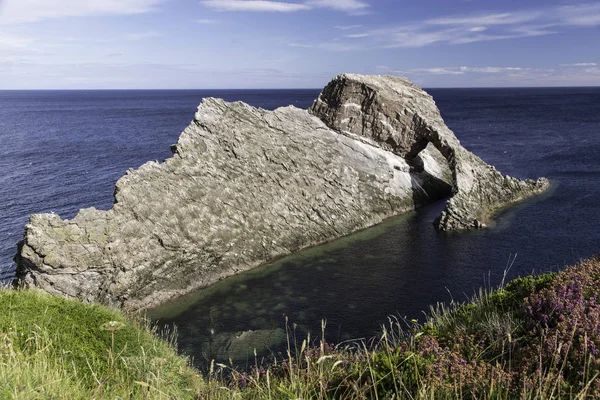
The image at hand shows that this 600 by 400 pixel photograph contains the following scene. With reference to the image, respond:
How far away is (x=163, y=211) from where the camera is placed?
31.3 metres

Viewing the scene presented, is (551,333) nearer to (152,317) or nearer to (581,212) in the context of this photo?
(152,317)

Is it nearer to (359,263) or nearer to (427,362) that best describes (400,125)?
(359,263)

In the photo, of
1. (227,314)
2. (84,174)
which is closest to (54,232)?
(227,314)

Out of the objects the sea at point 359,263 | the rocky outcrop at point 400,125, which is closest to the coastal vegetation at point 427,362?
the sea at point 359,263

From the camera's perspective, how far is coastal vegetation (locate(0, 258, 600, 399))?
24.3 ft

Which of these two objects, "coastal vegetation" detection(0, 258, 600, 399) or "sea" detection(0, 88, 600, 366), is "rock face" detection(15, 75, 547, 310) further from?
"coastal vegetation" detection(0, 258, 600, 399)

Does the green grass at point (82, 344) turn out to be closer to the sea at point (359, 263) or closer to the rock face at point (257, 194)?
the sea at point (359, 263)

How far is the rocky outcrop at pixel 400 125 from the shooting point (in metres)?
46.6

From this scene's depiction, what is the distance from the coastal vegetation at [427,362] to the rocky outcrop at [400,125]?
35.8m

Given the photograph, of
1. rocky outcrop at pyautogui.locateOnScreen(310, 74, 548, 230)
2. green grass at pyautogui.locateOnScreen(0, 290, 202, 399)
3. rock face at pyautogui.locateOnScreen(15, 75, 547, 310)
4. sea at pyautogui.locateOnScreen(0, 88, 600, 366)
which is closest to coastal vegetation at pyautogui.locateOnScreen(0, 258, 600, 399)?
green grass at pyautogui.locateOnScreen(0, 290, 202, 399)

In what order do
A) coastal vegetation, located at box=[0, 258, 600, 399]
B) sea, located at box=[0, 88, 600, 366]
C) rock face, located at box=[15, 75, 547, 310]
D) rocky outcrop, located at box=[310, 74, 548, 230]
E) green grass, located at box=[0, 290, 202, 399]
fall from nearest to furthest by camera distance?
coastal vegetation, located at box=[0, 258, 600, 399]
green grass, located at box=[0, 290, 202, 399]
sea, located at box=[0, 88, 600, 366]
rock face, located at box=[15, 75, 547, 310]
rocky outcrop, located at box=[310, 74, 548, 230]

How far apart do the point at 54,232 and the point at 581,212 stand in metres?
43.7

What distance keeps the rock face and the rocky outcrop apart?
0.12 m

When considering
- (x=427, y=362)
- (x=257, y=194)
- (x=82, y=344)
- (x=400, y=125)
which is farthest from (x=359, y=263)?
(x=427, y=362)
